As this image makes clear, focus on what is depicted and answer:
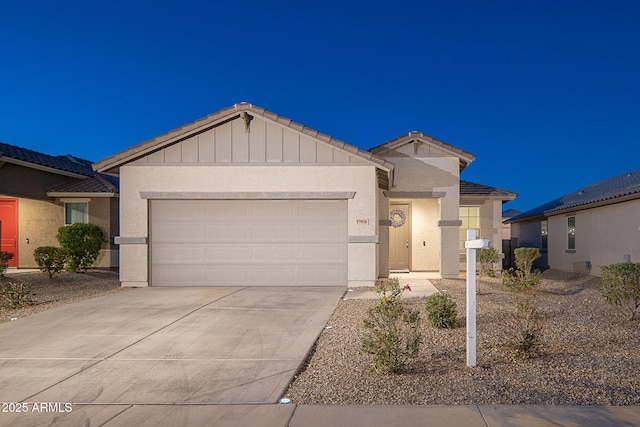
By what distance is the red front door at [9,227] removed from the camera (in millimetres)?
18094

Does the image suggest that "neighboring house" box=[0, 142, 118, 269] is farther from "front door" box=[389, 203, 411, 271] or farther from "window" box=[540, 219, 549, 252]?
"window" box=[540, 219, 549, 252]

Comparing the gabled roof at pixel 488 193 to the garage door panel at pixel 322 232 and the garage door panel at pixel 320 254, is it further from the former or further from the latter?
the garage door panel at pixel 320 254

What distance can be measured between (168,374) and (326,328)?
3.04m

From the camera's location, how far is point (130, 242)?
1345 cm

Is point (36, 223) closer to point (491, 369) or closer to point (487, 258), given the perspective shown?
point (487, 258)

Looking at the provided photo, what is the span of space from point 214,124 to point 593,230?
1305 centimetres

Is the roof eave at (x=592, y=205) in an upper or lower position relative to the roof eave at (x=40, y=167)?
lower

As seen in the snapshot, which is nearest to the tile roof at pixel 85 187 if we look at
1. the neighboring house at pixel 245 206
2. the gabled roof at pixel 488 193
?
the neighboring house at pixel 245 206

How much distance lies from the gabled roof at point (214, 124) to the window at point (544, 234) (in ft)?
37.9

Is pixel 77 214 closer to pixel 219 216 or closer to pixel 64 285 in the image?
pixel 64 285

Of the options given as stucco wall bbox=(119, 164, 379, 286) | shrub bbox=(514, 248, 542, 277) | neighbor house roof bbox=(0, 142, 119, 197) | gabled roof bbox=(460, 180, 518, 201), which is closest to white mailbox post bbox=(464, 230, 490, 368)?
stucco wall bbox=(119, 164, 379, 286)

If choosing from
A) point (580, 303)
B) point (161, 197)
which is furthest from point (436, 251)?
point (161, 197)

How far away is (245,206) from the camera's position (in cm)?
1357

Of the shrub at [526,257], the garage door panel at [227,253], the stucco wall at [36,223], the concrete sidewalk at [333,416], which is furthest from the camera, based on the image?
the stucco wall at [36,223]
